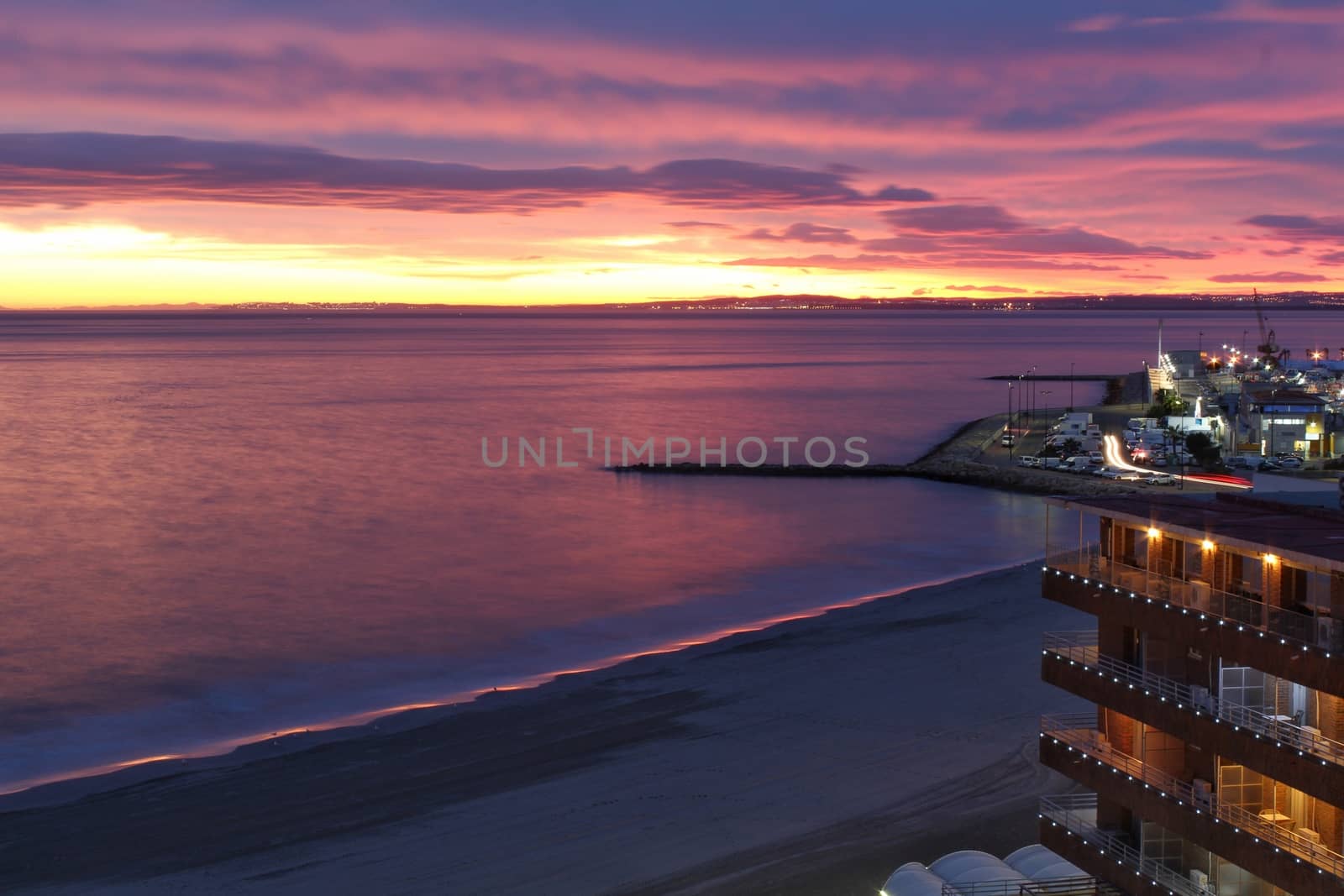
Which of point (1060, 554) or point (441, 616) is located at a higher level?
point (1060, 554)

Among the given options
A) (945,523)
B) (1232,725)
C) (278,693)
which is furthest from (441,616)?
(1232,725)

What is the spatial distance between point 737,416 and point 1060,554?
98.3m

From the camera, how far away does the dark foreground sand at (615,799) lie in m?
21.1

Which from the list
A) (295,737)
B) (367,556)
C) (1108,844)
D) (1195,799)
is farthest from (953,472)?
(1195,799)

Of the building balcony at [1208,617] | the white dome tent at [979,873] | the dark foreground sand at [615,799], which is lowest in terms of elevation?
the dark foreground sand at [615,799]

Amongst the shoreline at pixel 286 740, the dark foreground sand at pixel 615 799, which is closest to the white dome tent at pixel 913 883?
the dark foreground sand at pixel 615 799

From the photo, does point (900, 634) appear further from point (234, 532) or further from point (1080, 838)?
point (234, 532)

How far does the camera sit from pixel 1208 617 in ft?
48.4

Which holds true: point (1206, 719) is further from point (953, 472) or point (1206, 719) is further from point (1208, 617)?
point (953, 472)

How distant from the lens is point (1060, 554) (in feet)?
56.2

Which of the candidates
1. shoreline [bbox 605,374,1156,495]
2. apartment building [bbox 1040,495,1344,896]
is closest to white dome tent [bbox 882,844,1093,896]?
apartment building [bbox 1040,495,1344,896]

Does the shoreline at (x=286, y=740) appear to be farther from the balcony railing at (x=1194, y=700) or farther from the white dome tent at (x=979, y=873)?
A: the balcony railing at (x=1194, y=700)

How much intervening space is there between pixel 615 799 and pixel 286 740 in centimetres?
861

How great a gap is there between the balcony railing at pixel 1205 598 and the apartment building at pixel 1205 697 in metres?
0.02
